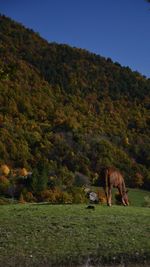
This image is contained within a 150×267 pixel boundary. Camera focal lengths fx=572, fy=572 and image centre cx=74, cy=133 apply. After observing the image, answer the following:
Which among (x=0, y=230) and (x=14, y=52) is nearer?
(x=0, y=230)

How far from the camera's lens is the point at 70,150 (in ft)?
401

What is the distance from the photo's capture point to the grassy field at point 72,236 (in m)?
16.9

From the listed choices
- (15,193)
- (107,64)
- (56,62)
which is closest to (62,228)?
(15,193)

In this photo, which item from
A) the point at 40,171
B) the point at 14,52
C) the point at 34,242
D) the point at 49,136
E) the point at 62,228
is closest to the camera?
the point at 34,242

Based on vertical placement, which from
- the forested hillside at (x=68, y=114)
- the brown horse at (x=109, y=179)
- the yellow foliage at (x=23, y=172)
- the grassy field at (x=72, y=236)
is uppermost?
the forested hillside at (x=68, y=114)

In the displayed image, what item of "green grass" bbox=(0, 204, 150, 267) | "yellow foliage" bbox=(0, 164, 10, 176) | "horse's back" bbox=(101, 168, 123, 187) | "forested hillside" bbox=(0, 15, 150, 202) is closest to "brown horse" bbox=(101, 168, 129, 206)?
"horse's back" bbox=(101, 168, 123, 187)

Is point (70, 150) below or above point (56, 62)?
below

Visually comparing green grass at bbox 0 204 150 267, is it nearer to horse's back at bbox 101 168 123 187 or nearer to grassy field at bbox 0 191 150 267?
grassy field at bbox 0 191 150 267

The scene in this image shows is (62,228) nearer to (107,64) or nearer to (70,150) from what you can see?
(70,150)

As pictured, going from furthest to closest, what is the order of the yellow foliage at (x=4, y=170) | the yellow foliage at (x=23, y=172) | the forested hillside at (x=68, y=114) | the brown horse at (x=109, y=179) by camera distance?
the forested hillside at (x=68, y=114)
the yellow foliage at (x=4, y=170)
the yellow foliage at (x=23, y=172)
the brown horse at (x=109, y=179)

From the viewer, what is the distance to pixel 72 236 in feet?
61.4

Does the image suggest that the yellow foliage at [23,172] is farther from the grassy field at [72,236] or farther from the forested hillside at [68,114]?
the grassy field at [72,236]

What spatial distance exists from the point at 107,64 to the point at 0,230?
5281 inches

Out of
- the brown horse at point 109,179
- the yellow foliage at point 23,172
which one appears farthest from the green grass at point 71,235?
the yellow foliage at point 23,172
